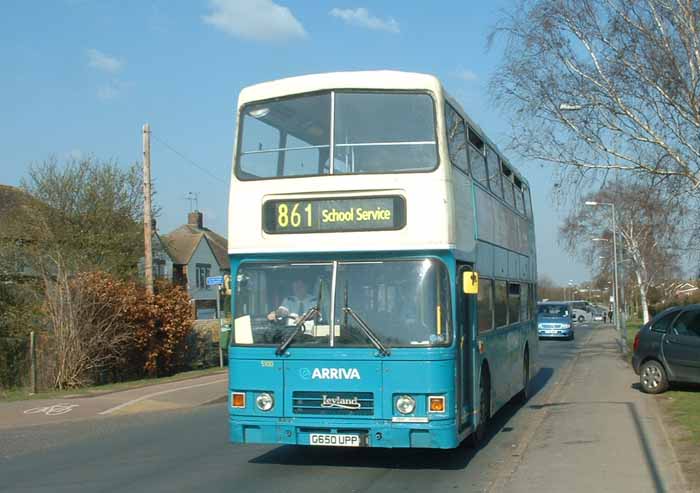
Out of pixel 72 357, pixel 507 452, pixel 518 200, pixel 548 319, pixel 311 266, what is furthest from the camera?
pixel 548 319

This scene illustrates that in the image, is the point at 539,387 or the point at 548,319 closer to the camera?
the point at 539,387

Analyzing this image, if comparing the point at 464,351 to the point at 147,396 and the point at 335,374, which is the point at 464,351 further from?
the point at 147,396

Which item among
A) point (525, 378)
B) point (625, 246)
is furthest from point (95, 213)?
point (625, 246)

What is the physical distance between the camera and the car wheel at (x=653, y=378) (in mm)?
16234

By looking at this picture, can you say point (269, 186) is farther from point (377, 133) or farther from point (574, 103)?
point (574, 103)

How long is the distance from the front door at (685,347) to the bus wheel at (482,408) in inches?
245

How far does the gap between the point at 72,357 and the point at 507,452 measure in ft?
40.0

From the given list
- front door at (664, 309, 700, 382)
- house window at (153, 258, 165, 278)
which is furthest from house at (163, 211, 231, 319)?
front door at (664, 309, 700, 382)

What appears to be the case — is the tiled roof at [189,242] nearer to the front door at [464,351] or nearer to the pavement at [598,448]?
the pavement at [598,448]

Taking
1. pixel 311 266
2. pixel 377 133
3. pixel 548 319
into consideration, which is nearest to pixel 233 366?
pixel 311 266

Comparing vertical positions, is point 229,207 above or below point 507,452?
above

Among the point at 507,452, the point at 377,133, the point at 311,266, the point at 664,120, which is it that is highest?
the point at 664,120

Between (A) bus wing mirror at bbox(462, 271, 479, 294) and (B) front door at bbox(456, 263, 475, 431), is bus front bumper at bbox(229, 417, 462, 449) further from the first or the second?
(A) bus wing mirror at bbox(462, 271, 479, 294)

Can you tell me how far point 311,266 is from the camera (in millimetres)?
8898
